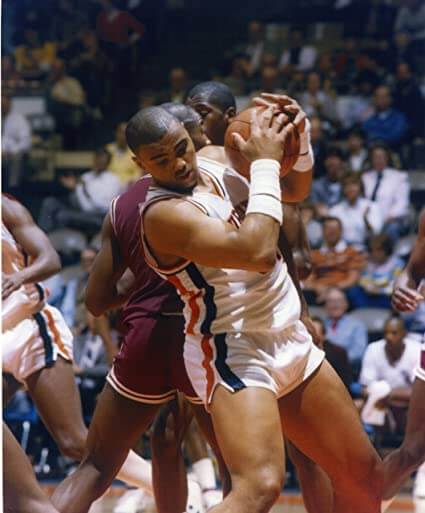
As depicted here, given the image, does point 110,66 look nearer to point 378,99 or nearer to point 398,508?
point 378,99

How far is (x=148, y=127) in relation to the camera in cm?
441

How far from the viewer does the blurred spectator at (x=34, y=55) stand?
15291 millimetres

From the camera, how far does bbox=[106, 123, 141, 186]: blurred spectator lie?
13.1 meters

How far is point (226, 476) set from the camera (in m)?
4.97

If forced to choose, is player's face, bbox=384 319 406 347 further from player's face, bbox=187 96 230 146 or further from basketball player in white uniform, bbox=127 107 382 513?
basketball player in white uniform, bbox=127 107 382 513

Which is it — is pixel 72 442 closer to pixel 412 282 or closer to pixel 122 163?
pixel 412 282

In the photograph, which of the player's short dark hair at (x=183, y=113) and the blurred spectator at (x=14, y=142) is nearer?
the player's short dark hair at (x=183, y=113)

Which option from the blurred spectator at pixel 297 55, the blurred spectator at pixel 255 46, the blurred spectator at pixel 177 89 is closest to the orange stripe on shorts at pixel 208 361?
the blurred spectator at pixel 177 89

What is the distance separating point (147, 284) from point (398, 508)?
3331mm

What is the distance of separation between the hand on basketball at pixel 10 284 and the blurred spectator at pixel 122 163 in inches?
283

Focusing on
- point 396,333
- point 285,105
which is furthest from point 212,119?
point 396,333

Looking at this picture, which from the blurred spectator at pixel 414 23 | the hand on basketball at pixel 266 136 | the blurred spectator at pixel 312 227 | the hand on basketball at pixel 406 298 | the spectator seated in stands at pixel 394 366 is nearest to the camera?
the hand on basketball at pixel 266 136

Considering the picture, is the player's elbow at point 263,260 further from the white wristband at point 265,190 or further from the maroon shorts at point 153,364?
the maroon shorts at point 153,364

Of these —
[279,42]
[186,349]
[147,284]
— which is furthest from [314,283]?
[186,349]
